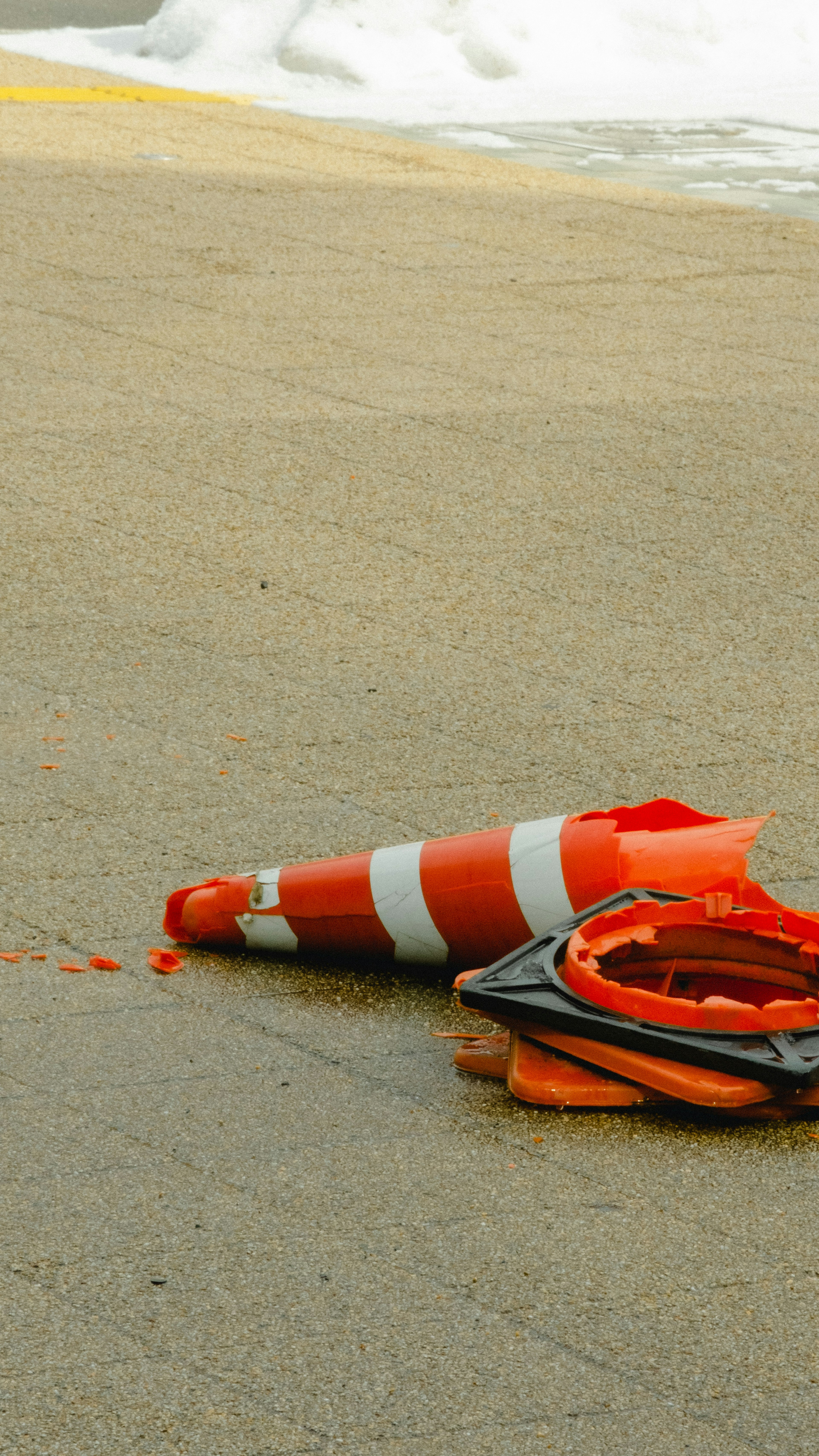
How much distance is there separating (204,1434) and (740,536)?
4.25 metres

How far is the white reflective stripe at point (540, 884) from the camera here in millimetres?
3064

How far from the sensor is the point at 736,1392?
220 centimetres

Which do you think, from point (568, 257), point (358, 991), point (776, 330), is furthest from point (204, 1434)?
point (568, 257)

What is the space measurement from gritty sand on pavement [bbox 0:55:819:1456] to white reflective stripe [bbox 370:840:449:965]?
7 centimetres

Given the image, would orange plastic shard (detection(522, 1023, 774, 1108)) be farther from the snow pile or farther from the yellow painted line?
the yellow painted line

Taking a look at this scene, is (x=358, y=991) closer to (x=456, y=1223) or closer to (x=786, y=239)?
(x=456, y=1223)

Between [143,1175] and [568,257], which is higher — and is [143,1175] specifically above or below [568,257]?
below

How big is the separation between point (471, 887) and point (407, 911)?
0.14 metres

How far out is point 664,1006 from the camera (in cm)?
269

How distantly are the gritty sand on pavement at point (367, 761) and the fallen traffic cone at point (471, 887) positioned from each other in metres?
0.09

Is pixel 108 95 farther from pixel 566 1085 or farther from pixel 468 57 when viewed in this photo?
pixel 566 1085

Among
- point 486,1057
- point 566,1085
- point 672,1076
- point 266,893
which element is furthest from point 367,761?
point 672,1076

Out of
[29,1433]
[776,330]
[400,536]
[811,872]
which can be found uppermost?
[776,330]

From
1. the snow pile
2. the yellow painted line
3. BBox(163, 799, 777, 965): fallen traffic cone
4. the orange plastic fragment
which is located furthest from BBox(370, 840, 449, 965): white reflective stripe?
the yellow painted line
